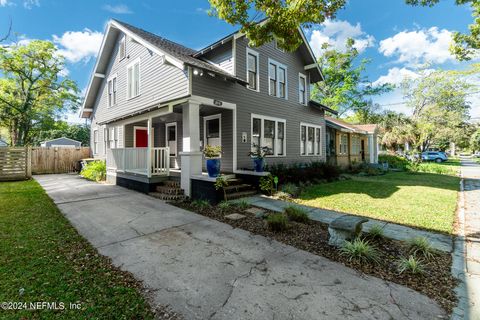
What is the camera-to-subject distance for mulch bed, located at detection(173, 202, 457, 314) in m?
2.86

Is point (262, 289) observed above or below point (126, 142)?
below

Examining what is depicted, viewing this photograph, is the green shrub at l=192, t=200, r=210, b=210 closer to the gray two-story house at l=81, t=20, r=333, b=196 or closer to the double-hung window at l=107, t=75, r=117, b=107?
the gray two-story house at l=81, t=20, r=333, b=196

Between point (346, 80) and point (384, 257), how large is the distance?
26766mm

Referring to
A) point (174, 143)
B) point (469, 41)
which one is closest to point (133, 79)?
point (174, 143)

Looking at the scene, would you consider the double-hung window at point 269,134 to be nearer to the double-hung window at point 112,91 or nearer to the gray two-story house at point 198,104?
the gray two-story house at point 198,104

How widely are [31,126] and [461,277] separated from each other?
31993 mm

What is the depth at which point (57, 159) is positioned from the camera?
54.9 ft

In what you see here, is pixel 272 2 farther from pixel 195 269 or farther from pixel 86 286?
pixel 86 286

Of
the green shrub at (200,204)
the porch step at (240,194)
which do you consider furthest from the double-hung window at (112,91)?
the porch step at (240,194)

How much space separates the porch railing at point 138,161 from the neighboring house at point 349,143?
38.4 feet

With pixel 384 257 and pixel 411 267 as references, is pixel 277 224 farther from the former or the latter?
pixel 411 267

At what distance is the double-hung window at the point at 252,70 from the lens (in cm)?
1012

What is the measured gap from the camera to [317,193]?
8969mm

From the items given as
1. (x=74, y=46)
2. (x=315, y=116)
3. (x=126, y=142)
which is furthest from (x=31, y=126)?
(x=315, y=116)
